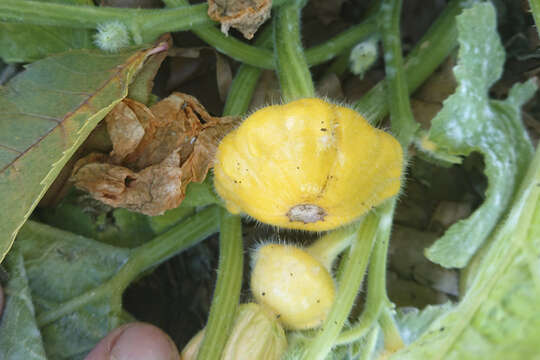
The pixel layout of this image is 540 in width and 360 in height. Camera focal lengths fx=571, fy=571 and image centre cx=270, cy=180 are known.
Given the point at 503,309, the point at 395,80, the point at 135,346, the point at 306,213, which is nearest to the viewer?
the point at 503,309

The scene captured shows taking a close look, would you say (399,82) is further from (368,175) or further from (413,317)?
(413,317)

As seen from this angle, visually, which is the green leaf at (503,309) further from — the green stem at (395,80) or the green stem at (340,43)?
the green stem at (340,43)

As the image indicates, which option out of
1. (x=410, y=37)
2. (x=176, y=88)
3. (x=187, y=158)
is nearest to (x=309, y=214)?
(x=187, y=158)

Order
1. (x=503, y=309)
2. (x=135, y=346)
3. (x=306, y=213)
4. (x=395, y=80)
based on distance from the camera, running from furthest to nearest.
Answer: (x=395, y=80), (x=135, y=346), (x=306, y=213), (x=503, y=309)

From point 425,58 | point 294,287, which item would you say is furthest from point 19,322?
point 425,58

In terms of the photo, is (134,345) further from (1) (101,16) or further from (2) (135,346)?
(1) (101,16)

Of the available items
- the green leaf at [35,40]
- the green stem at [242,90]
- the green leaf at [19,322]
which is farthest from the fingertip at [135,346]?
the green leaf at [35,40]

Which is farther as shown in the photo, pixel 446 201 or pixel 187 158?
pixel 446 201
